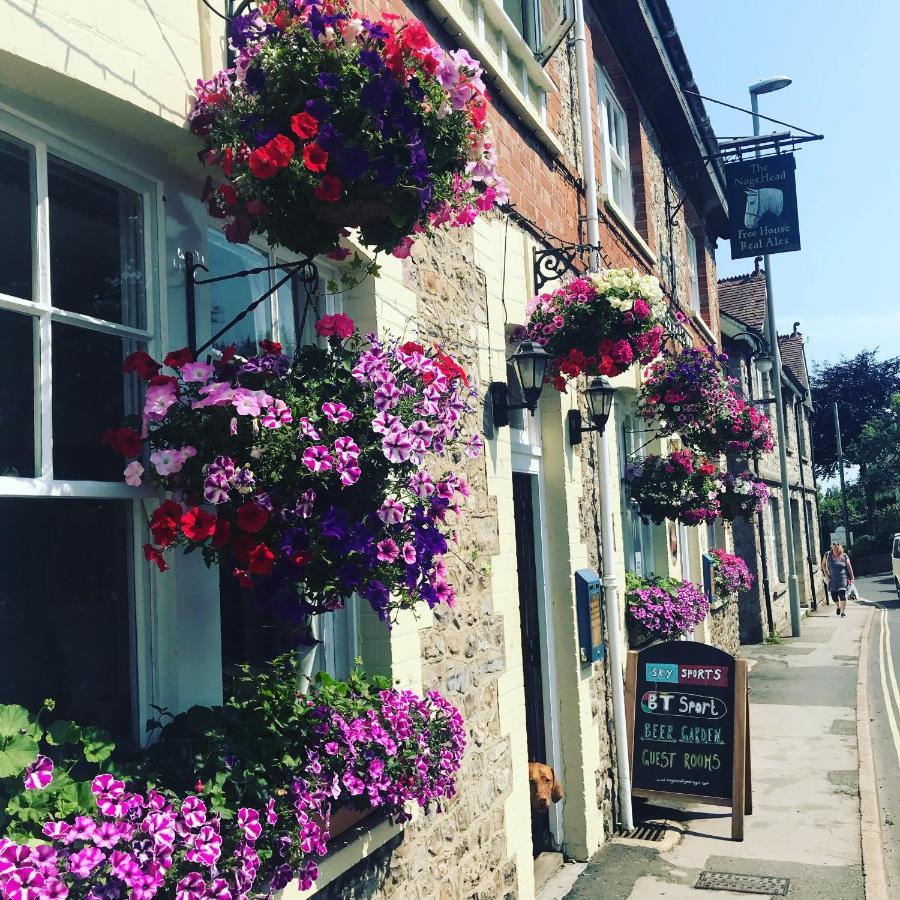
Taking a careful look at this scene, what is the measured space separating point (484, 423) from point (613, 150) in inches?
233

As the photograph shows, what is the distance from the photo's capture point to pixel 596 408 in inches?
272

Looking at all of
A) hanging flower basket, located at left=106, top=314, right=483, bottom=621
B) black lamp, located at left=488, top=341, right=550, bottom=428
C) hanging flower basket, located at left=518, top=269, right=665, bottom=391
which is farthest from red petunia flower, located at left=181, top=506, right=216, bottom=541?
hanging flower basket, located at left=518, top=269, right=665, bottom=391

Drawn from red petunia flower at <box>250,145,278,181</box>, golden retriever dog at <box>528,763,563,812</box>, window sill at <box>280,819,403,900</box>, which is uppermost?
red petunia flower at <box>250,145,278,181</box>

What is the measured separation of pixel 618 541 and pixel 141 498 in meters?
5.70

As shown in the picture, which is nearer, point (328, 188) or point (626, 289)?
point (328, 188)

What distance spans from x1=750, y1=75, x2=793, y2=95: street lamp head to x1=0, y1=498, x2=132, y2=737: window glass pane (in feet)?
68.1

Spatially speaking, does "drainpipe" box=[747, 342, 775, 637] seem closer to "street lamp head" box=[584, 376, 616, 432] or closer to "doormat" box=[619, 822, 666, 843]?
"doormat" box=[619, 822, 666, 843]

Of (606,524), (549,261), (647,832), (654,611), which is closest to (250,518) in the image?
(549,261)

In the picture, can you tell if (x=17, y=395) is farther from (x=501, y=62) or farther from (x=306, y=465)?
(x=501, y=62)

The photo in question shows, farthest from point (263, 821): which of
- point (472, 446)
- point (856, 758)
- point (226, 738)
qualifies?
point (856, 758)

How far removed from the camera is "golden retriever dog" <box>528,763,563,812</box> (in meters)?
5.86

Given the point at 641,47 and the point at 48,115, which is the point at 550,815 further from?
the point at 641,47

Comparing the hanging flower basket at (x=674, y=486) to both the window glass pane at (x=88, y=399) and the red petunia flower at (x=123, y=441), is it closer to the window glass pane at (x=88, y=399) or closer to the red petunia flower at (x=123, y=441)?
the window glass pane at (x=88, y=399)

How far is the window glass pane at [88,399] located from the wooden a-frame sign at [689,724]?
538cm
